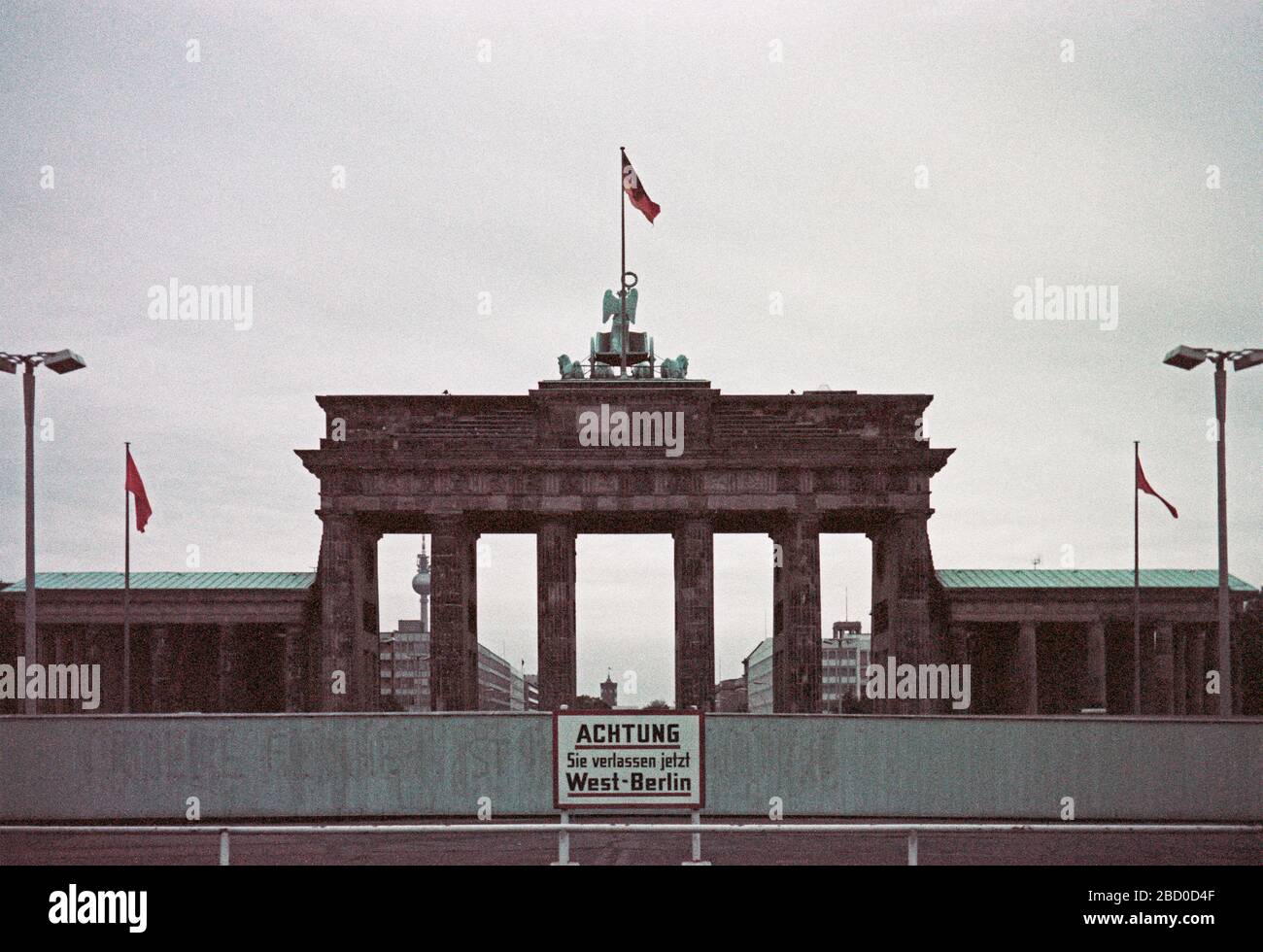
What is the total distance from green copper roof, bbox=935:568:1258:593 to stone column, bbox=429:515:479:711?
26.1m

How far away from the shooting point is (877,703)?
7731 cm

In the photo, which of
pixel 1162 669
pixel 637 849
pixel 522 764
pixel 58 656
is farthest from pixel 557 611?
pixel 637 849

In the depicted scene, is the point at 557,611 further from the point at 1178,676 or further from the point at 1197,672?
the point at 1197,672

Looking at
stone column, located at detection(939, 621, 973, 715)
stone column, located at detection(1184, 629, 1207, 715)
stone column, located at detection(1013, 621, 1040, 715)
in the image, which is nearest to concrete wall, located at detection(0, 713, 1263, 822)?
A: stone column, located at detection(939, 621, 973, 715)

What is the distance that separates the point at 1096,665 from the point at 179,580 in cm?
5158

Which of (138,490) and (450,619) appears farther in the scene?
(450,619)

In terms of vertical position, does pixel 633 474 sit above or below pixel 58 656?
above

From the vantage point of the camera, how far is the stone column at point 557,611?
244ft

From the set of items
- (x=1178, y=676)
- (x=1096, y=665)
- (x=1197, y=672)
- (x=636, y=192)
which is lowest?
(x=1178, y=676)

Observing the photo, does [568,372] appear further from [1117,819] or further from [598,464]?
[1117,819]

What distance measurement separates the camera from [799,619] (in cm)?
7631

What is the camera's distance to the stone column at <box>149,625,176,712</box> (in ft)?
272

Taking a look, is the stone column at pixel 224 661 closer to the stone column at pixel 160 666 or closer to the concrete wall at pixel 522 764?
the stone column at pixel 160 666
